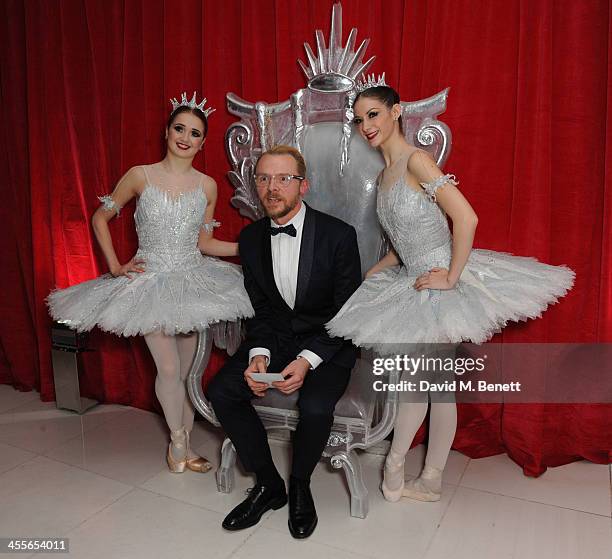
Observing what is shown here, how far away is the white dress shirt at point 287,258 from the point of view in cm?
216

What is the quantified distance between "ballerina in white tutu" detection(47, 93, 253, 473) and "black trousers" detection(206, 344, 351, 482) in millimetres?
237

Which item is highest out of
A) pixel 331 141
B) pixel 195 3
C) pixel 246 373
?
pixel 195 3

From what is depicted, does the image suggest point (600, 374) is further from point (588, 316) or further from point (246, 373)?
point (246, 373)

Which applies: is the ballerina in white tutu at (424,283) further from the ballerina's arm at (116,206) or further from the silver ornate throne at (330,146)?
the ballerina's arm at (116,206)

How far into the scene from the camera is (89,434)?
288 cm

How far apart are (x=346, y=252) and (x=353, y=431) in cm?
65

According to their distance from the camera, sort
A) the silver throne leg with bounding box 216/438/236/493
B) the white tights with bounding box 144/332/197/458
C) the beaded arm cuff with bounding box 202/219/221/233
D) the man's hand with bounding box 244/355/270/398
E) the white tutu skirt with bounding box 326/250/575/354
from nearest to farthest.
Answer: the white tutu skirt with bounding box 326/250/575/354, the man's hand with bounding box 244/355/270/398, the silver throne leg with bounding box 216/438/236/493, the white tights with bounding box 144/332/197/458, the beaded arm cuff with bounding box 202/219/221/233

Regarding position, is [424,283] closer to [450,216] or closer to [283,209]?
[450,216]

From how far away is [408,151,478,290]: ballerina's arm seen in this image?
1907mm

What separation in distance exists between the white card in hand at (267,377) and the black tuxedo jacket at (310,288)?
0.15m

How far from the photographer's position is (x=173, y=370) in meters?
2.38

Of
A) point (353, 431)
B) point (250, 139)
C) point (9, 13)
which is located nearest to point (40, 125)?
point (9, 13)

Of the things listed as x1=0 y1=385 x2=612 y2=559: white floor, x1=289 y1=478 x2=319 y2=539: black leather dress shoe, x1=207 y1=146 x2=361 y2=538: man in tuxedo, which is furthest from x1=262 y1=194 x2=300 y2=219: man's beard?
x1=0 y1=385 x2=612 y2=559: white floor

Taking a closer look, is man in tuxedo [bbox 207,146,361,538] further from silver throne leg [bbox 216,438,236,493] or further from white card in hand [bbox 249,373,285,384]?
silver throne leg [bbox 216,438,236,493]
